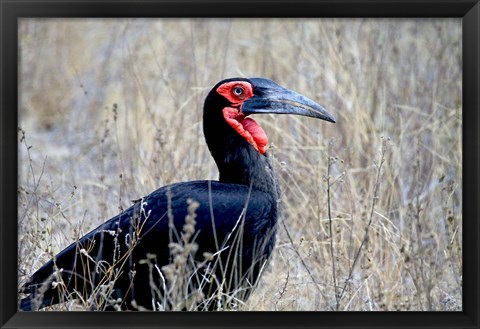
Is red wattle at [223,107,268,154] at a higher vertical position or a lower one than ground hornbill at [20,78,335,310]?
higher

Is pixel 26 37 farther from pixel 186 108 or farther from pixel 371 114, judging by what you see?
pixel 371 114

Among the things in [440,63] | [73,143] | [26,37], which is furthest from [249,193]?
[26,37]

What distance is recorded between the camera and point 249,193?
4.16 m

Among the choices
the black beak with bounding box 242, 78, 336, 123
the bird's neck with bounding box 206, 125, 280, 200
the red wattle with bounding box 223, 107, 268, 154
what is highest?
the black beak with bounding box 242, 78, 336, 123

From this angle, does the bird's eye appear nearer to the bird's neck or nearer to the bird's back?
the bird's neck

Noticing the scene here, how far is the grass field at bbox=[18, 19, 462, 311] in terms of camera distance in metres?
4.55

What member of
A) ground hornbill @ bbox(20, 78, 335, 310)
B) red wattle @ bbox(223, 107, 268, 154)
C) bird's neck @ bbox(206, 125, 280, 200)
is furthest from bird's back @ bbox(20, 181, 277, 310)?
red wattle @ bbox(223, 107, 268, 154)

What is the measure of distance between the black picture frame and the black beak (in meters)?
0.65
